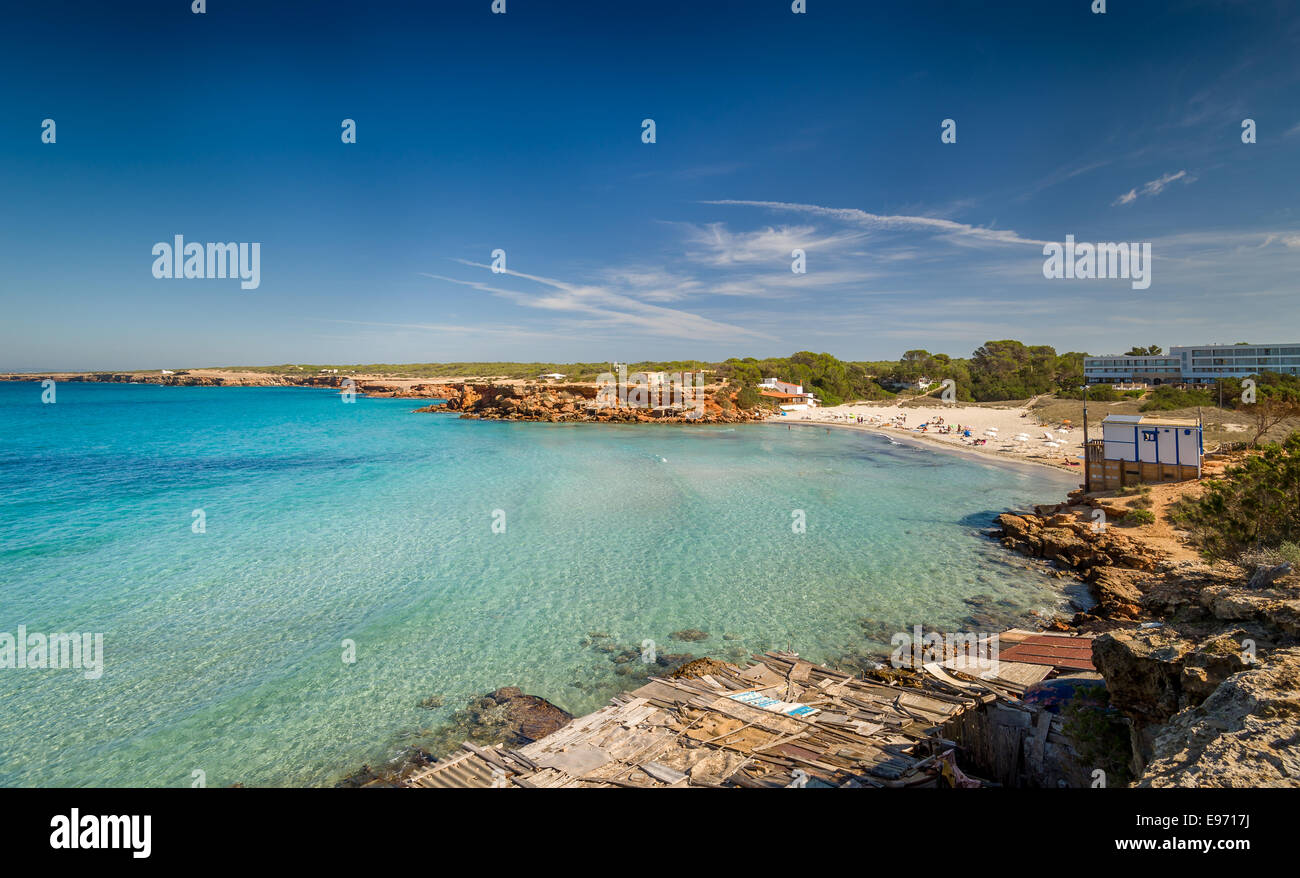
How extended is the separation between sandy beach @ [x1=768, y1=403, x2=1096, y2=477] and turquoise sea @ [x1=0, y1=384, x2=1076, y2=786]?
24.5ft

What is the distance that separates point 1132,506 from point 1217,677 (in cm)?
1989

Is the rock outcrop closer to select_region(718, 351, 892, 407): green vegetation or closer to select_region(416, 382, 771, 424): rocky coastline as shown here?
select_region(416, 382, 771, 424): rocky coastline

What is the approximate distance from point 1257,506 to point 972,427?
1867 inches

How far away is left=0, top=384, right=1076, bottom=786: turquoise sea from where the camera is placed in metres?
9.52

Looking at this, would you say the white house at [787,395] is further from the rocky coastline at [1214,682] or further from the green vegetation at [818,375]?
the rocky coastline at [1214,682]

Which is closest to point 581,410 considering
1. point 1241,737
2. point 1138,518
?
point 1138,518

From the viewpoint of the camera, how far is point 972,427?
5516 cm

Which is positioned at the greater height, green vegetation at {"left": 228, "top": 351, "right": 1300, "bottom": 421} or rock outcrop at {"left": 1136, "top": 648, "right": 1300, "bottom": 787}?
green vegetation at {"left": 228, "top": 351, "right": 1300, "bottom": 421}

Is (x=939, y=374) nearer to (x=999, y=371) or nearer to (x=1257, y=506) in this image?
(x=999, y=371)

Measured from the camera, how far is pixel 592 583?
52.1 feet

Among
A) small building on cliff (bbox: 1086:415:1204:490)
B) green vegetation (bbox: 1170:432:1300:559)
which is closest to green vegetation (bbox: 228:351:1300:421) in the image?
small building on cliff (bbox: 1086:415:1204:490)

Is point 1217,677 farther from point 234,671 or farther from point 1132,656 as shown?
point 234,671
